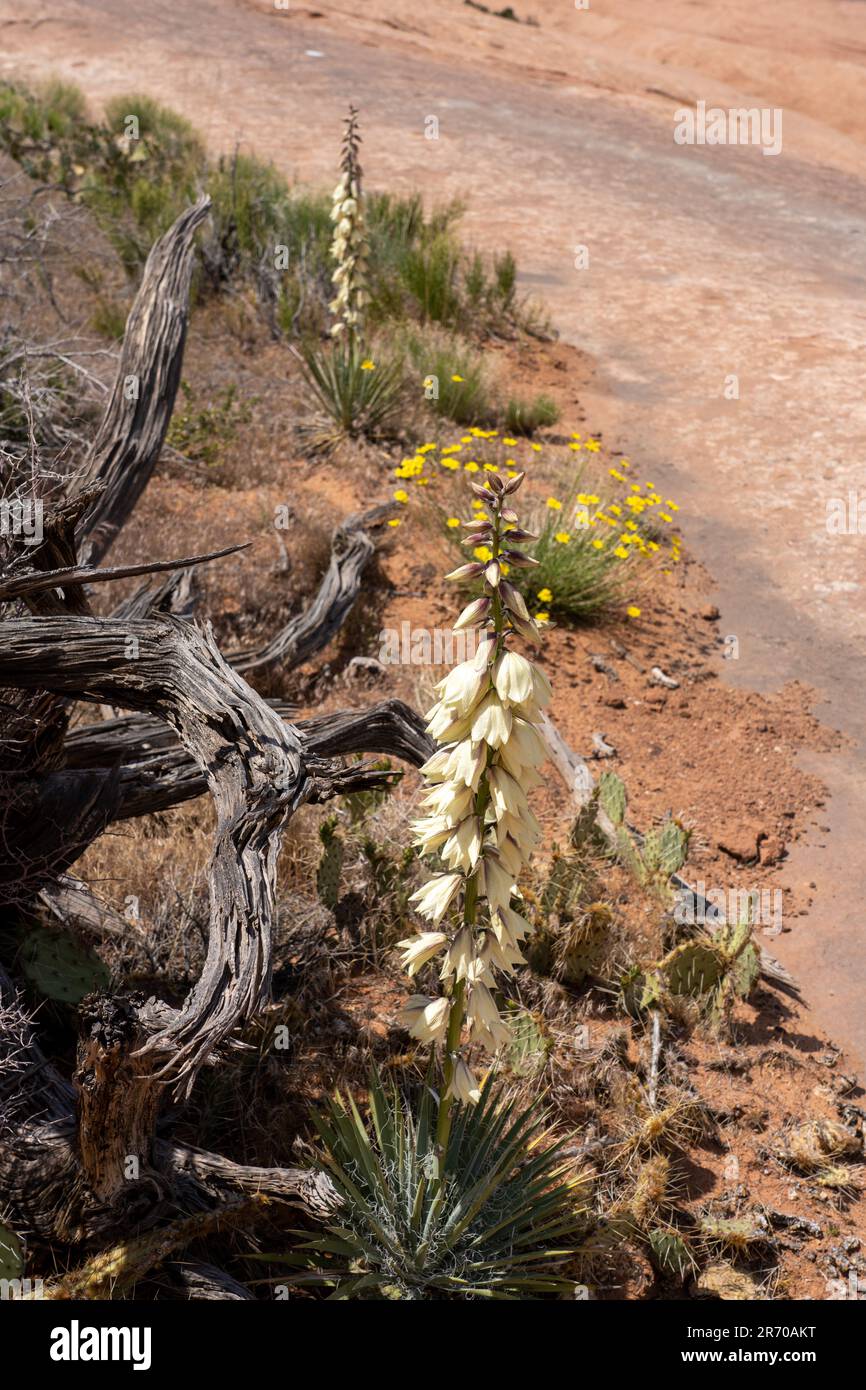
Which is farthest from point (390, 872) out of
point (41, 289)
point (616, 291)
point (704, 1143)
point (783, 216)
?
point (783, 216)

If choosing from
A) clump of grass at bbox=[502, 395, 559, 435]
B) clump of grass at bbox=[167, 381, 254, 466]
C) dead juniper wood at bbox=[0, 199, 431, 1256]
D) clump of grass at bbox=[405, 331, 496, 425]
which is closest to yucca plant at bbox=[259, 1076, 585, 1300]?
dead juniper wood at bbox=[0, 199, 431, 1256]

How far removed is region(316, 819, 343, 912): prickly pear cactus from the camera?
4105 mm

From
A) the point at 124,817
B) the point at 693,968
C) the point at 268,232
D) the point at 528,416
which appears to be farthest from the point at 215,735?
the point at 268,232

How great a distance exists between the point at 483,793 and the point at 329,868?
1.83 meters

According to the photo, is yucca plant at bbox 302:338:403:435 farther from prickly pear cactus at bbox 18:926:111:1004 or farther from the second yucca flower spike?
the second yucca flower spike

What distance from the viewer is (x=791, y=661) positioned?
6.47 meters

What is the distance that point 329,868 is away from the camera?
4109 mm

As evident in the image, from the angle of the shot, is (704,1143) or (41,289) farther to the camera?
(41,289)

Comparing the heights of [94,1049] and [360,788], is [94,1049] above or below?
below

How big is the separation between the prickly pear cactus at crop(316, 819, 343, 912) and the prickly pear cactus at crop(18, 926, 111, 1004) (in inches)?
35.0

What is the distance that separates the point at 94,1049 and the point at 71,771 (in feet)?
4.16

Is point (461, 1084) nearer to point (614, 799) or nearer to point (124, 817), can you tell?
point (124, 817)

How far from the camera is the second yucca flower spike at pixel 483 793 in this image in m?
2.25

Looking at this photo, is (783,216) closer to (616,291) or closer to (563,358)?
(616,291)
